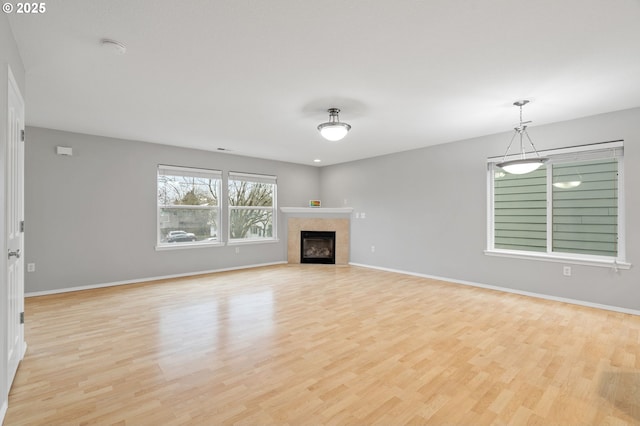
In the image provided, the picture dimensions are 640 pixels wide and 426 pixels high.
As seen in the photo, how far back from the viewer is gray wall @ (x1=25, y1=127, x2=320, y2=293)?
4539mm

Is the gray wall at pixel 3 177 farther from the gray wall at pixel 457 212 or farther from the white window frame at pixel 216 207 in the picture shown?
the gray wall at pixel 457 212

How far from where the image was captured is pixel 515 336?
3.06 metres

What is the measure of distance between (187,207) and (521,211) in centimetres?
587

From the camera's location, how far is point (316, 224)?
7402mm

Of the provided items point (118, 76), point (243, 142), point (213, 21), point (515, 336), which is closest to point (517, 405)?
point (515, 336)

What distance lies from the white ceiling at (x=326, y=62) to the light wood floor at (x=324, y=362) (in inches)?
98.1

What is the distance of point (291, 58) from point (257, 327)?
2634 mm

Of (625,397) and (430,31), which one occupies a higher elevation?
(430,31)

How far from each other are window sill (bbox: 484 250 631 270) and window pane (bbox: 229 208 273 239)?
15.0 ft

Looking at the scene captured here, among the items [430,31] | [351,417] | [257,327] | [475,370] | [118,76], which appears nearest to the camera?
[351,417]

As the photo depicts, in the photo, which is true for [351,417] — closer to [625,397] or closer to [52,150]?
[625,397]

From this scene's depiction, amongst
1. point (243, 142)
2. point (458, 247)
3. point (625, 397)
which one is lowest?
point (625, 397)

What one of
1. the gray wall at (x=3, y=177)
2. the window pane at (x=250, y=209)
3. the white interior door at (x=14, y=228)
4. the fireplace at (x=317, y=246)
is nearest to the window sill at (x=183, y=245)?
the window pane at (x=250, y=209)

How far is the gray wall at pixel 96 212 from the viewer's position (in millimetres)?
4539
